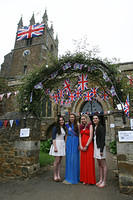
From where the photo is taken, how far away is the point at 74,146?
3766 mm

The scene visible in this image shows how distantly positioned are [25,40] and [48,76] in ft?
72.8

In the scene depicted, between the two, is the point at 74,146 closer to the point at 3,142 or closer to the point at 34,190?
the point at 34,190

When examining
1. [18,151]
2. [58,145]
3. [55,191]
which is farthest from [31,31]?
[55,191]

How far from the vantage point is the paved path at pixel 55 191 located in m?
2.90

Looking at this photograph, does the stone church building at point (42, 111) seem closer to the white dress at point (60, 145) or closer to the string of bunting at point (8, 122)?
the string of bunting at point (8, 122)

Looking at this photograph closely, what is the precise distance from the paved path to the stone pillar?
524 millimetres

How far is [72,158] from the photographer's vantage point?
3.71 metres

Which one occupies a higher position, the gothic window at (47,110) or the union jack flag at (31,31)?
the union jack flag at (31,31)

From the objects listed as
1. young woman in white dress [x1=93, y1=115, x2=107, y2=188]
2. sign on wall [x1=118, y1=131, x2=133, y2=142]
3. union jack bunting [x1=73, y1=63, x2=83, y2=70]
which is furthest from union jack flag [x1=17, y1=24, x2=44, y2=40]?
sign on wall [x1=118, y1=131, x2=133, y2=142]

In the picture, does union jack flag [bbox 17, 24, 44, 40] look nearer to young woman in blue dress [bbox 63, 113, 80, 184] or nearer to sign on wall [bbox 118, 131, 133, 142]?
young woman in blue dress [bbox 63, 113, 80, 184]

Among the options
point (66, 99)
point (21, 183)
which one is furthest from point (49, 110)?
point (21, 183)

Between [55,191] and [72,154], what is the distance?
95cm

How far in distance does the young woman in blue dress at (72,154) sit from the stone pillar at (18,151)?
139 cm

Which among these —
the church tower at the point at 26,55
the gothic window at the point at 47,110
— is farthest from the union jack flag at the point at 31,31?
the gothic window at the point at 47,110
